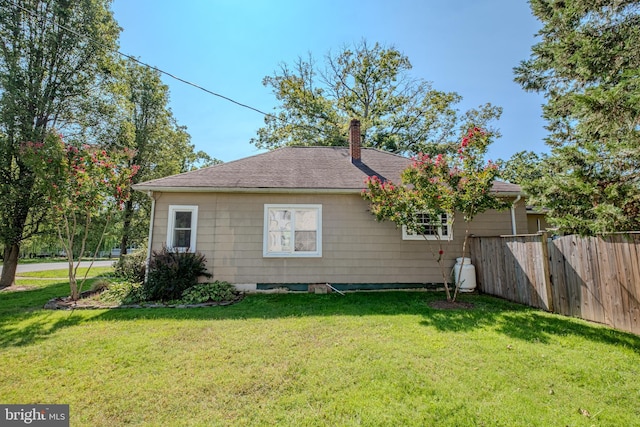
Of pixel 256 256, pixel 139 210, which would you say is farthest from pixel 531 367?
pixel 139 210

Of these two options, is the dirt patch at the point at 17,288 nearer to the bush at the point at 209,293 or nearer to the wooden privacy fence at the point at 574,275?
the bush at the point at 209,293

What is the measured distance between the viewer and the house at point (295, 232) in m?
7.84

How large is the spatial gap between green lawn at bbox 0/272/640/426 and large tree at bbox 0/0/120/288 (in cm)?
724

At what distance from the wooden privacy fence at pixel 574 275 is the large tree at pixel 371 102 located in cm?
1475

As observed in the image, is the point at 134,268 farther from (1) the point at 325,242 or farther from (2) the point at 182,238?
(1) the point at 325,242

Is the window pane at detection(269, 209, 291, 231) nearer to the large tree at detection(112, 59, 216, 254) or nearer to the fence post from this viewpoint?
the fence post

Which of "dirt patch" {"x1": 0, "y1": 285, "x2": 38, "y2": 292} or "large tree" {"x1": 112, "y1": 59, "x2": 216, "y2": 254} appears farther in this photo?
"large tree" {"x1": 112, "y1": 59, "x2": 216, "y2": 254}

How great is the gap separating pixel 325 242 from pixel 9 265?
39.5 feet

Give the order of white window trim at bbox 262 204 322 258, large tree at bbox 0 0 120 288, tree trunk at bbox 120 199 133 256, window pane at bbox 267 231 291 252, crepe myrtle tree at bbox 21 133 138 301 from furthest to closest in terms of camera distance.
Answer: tree trunk at bbox 120 199 133 256
large tree at bbox 0 0 120 288
window pane at bbox 267 231 291 252
white window trim at bbox 262 204 322 258
crepe myrtle tree at bbox 21 133 138 301

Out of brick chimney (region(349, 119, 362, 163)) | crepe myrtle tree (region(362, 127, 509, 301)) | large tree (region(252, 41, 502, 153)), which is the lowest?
crepe myrtle tree (region(362, 127, 509, 301))

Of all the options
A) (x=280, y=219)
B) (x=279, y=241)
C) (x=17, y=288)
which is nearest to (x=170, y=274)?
(x=279, y=241)

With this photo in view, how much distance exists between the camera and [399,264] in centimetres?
809

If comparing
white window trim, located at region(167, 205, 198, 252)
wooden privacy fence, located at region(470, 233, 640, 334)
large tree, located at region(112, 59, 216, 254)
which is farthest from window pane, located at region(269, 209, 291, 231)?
large tree, located at region(112, 59, 216, 254)

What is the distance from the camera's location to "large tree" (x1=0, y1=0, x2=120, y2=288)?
10.1m
